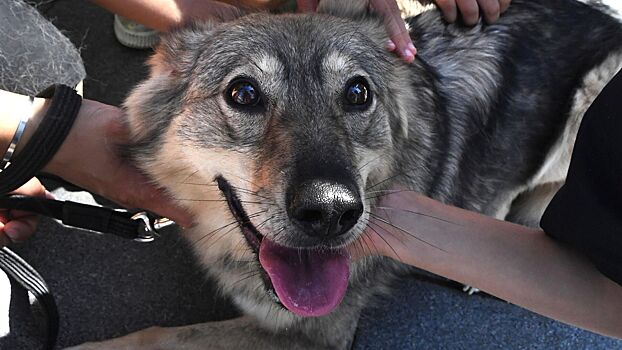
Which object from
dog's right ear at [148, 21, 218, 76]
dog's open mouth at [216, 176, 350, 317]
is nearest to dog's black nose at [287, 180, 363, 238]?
dog's open mouth at [216, 176, 350, 317]

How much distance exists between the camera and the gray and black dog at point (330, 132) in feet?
5.21

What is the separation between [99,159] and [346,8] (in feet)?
2.92

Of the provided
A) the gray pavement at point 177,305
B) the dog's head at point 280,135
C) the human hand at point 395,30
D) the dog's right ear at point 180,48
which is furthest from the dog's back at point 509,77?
the dog's right ear at point 180,48

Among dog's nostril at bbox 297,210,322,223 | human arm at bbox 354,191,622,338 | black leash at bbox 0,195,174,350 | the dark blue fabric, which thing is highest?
dog's nostril at bbox 297,210,322,223

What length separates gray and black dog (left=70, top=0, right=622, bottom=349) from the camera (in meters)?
1.59

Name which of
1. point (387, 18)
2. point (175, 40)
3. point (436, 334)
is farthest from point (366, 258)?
point (175, 40)

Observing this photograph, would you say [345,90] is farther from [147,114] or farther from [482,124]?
[482,124]

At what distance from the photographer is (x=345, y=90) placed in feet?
5.76

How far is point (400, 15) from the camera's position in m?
2.11

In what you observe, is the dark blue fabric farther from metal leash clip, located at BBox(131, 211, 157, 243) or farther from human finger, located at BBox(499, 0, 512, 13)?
human finger, located at BBox(499, 0, 512, 13)

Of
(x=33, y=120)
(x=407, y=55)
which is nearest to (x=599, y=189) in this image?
(x=407, y=55)

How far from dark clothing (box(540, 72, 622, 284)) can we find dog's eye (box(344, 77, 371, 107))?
562mm

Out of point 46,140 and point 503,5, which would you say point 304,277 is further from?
point 503,5

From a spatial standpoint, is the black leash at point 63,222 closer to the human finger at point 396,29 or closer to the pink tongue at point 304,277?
the pink tongue at point 304,277
